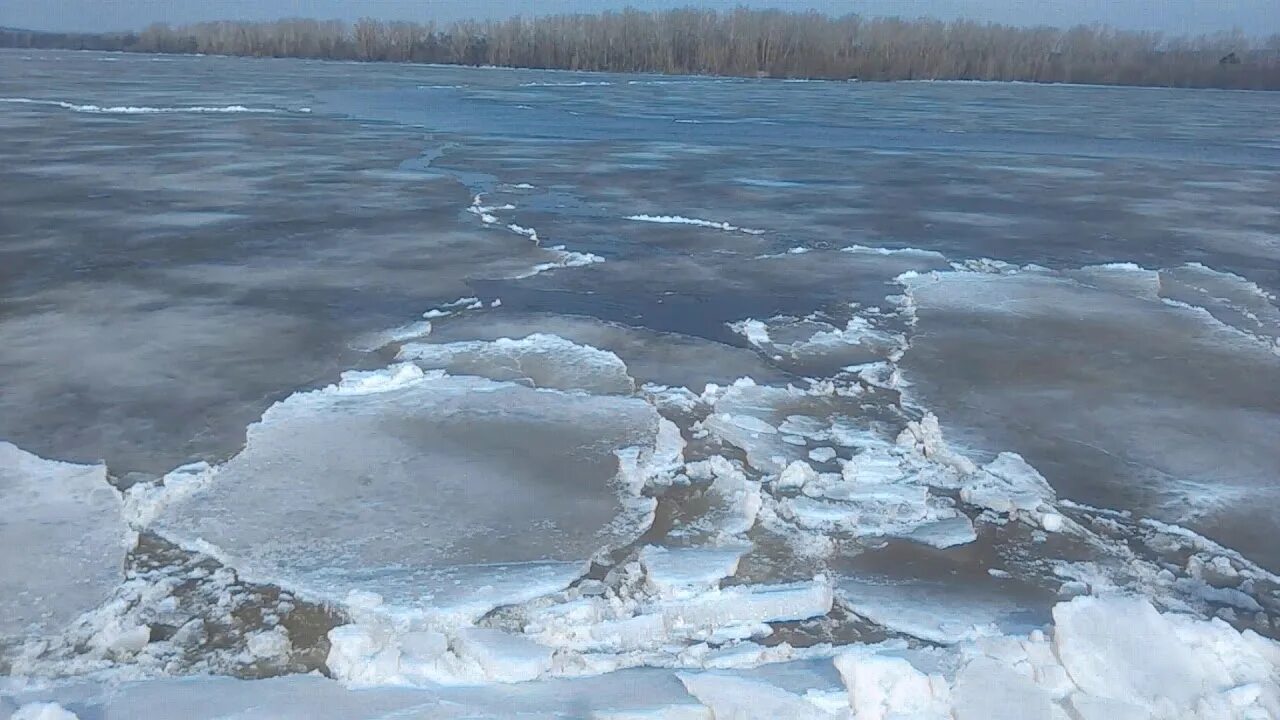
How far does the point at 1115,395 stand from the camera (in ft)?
18.4

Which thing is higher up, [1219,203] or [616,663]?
[1219,203]

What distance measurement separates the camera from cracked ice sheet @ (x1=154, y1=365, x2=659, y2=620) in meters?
3.61

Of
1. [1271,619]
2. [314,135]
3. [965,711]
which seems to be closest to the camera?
[965,711]

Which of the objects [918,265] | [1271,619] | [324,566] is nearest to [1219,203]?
[918,265]

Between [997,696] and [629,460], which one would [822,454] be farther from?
[997,696]

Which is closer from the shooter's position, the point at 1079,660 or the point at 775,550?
the point at 1079,660

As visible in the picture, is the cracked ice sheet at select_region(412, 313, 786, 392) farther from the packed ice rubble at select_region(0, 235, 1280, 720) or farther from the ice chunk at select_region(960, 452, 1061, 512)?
the ice chunk at select_region(960, 452, 1061, 512)

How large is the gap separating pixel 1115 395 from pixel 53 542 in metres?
5.23

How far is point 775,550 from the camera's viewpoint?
3.89 meters

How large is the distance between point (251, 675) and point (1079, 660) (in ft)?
8.05

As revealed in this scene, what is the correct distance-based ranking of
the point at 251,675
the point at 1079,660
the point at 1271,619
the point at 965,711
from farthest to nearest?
1. the point at 1271,619
2. the point at 251,675
3. the point at 1079,660
4. the point at 965,711

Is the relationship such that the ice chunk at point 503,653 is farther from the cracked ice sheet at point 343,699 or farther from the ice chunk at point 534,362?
the ice chunk at point 534,362

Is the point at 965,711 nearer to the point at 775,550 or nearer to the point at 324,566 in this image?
the point at 775,550

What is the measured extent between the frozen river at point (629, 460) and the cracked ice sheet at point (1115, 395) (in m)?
0.03
